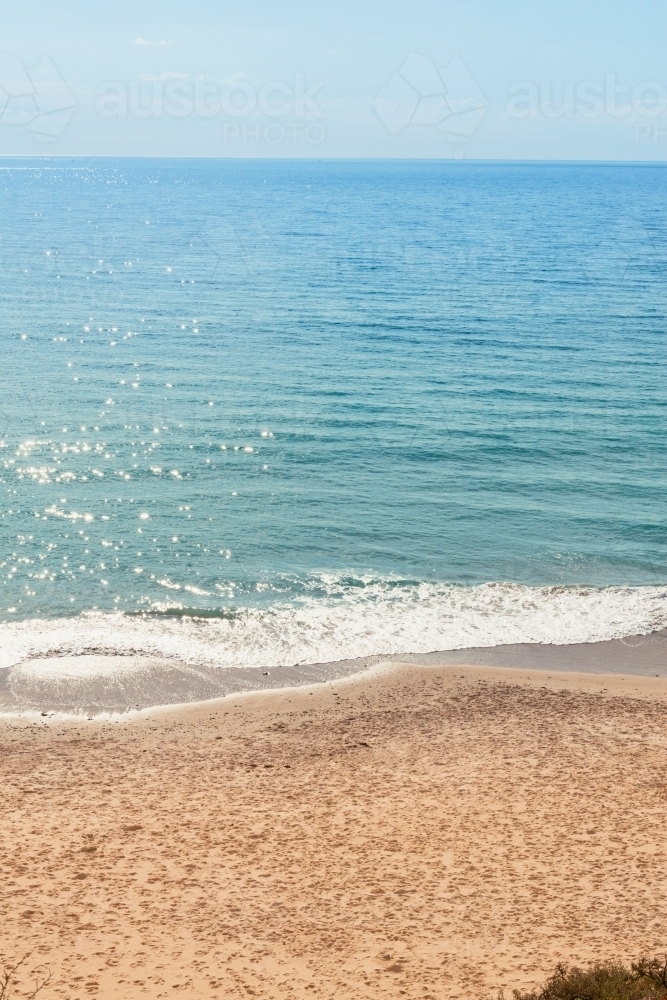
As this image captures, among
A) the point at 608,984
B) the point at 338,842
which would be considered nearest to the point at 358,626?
the point at 338,842

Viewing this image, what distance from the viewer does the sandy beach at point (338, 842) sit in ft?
36.2

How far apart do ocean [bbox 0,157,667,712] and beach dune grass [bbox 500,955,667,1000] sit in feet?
31.9

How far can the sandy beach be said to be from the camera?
36.2 feet

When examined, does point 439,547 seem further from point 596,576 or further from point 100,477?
point 100,477

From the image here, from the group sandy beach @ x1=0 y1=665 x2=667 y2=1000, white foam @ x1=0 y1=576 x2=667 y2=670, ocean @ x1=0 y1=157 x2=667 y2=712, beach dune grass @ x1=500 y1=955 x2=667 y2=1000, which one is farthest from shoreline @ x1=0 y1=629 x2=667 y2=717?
beach dune grass @ x1=500 y1=955 x2=667 y2=1000

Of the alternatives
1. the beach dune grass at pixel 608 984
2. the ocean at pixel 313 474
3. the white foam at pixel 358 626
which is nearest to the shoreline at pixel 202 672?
the ocean at pixel 313 474

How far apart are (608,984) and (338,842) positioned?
4.53 metres

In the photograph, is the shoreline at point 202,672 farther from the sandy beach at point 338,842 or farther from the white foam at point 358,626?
the sandy beach at point 338,842

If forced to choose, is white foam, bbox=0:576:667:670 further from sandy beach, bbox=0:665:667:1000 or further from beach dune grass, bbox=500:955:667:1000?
beach dune grass, bbox=500:955:667:1000

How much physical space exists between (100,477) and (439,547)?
1035 centimetres

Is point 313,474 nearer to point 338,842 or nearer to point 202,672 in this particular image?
point 202,672

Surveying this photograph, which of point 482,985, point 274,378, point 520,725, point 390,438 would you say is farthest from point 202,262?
point 482,985

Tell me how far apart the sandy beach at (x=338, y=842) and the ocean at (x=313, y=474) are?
2417 millimetres

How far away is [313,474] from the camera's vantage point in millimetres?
29266
